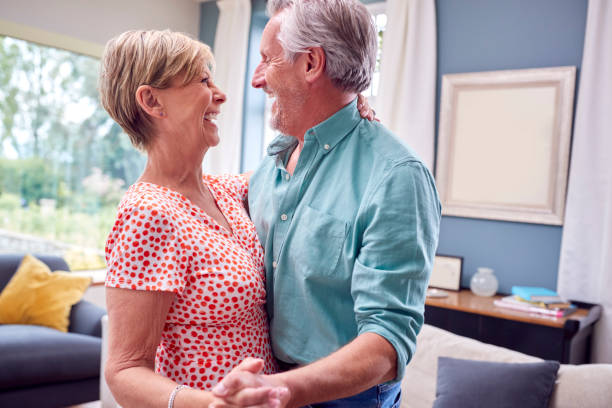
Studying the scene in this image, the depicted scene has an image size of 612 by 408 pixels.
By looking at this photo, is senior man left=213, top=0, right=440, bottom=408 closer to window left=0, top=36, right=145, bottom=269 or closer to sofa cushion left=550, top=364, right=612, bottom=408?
sofa cushion left=550, top=364, right=612, bottom=408

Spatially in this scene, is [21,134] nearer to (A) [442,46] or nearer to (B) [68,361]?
(B) [68,361]

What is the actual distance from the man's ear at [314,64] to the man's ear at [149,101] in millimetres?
341

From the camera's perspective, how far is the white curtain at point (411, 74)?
390cm

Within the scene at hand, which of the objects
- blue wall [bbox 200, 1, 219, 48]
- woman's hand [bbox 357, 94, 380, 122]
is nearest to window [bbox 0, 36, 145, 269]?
blue wall [bbox 200, 1, 219, 48]

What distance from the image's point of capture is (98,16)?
4.76 m

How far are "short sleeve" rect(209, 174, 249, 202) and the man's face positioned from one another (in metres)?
0.24

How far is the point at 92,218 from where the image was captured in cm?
504

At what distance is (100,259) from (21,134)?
4.26 feet

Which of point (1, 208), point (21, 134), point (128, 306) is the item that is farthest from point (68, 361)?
point (128, 306)

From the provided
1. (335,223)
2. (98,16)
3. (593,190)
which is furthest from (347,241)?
(98,16)

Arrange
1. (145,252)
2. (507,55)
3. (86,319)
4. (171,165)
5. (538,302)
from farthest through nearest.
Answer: (86,319)
(507,55)
(538,302)
(171,165)
(145,252)

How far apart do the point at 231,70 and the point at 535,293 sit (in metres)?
3.33

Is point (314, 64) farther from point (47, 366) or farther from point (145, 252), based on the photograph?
point (47, 366)

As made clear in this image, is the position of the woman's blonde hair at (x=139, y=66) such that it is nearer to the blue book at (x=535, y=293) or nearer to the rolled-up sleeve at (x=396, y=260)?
the rolled-up sleeve at (x=396, y=260)
